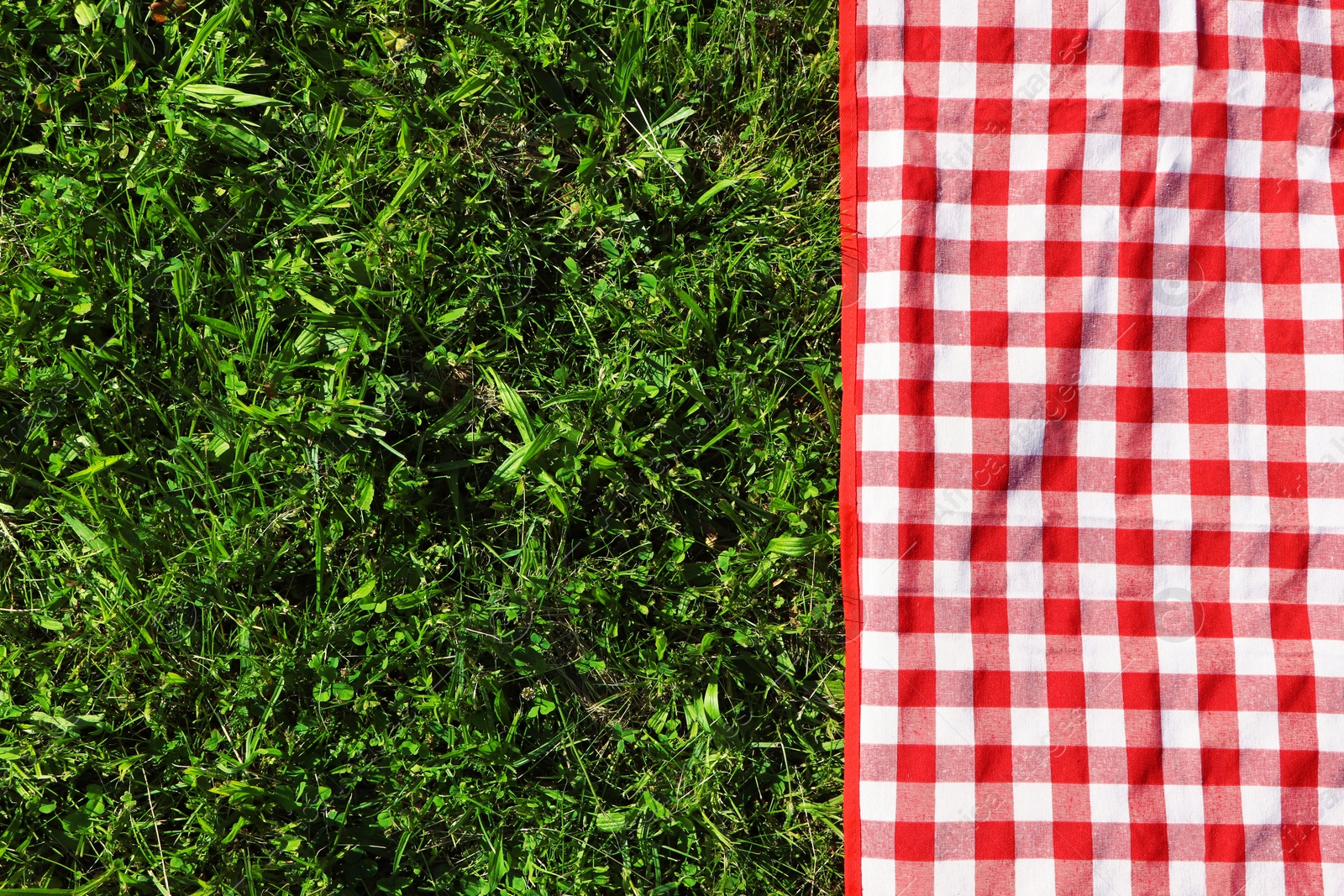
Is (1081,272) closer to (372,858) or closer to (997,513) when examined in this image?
(997,513)

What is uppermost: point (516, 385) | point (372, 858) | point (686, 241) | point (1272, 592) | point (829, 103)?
point (829, 103)

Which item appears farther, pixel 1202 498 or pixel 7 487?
pixel 7 487

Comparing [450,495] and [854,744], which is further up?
[450,495]

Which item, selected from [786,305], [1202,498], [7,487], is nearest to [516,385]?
[786,305]
